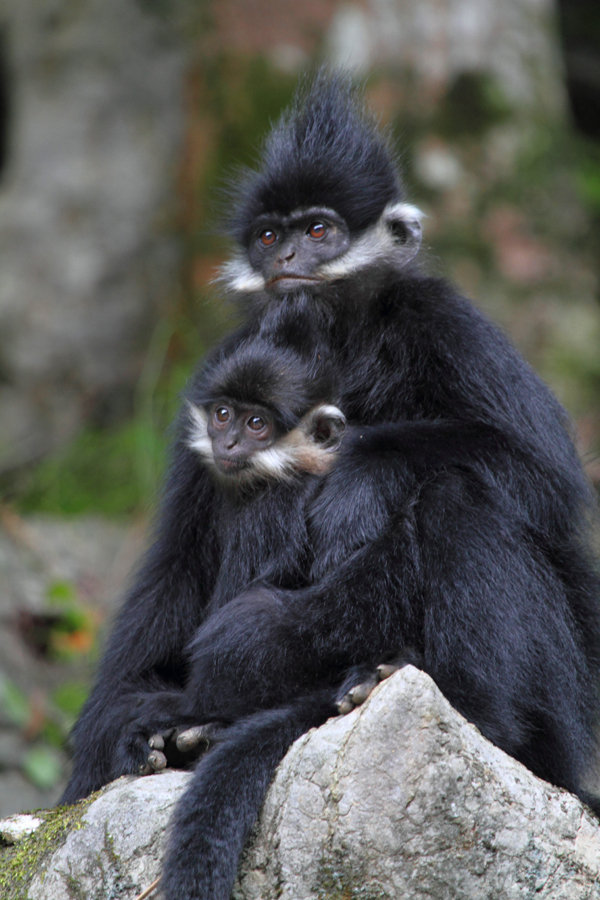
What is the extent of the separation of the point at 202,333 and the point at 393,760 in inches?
231

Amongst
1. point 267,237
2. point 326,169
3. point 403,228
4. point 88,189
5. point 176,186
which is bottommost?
point 88,189

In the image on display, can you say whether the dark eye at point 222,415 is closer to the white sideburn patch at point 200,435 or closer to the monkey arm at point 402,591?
the white sideburn patch at point 200,435

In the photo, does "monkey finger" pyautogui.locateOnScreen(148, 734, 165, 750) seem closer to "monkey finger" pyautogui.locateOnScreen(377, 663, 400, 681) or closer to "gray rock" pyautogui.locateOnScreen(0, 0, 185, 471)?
"monkey finger" pyautogui.locateOnScreen(377, 663, 400, 681)

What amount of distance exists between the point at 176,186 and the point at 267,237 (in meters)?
4.67

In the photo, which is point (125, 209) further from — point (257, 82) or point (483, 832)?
point (483, 832)

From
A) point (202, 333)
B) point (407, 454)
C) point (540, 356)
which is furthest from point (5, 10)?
point (407, 454)

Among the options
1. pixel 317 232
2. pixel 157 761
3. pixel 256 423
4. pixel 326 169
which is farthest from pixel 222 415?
pixel 157 761

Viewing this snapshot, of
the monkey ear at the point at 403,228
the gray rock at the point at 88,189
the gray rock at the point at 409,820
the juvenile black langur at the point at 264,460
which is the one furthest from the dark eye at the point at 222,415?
the gray rock at the point at 88,189

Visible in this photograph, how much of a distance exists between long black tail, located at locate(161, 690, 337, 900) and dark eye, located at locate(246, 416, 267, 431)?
956 millimetres

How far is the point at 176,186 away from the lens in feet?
29.0

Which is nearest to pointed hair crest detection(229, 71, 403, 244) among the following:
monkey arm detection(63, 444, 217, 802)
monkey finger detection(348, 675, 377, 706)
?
monkey arm detection(63, 444, 217, 802)

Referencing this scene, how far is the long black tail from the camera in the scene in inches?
111

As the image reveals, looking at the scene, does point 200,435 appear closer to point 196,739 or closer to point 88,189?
point 196,739

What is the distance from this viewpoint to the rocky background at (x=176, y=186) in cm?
830
